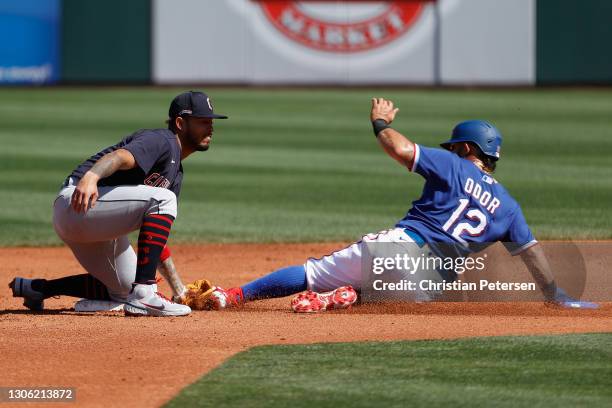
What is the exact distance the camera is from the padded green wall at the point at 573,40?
25.6 m

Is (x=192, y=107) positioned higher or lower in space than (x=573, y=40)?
lower

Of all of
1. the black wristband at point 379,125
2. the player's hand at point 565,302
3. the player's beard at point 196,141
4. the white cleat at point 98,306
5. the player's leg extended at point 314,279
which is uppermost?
the black wristband at point 379,125

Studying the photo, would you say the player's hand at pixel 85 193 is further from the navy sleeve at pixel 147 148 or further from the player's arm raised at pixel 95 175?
the navy sleeve at pixel 147 148

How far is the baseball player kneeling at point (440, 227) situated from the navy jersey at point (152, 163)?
70 centimetres

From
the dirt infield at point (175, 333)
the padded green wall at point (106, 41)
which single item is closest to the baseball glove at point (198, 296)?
the dirt infield at point (175, 333)

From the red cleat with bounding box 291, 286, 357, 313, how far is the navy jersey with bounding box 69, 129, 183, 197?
2.82ft

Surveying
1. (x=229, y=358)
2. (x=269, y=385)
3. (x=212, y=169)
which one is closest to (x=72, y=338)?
(x=229, y=358)

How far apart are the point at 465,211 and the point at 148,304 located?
65.5 inches

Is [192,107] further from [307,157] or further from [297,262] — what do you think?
[307,157]

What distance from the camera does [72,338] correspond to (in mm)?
5418

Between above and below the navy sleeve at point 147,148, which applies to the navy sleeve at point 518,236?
below

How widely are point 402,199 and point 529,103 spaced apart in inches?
444

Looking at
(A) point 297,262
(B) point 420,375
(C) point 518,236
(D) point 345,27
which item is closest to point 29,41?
(D) point 345,27

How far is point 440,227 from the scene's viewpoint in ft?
19.8
